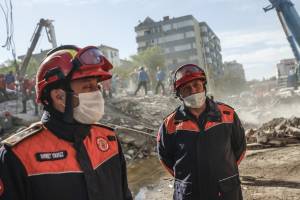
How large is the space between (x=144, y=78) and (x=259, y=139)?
1115cm

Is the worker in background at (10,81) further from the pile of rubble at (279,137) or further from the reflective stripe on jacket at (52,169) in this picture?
the reflective stripe on jacket at (52,169)

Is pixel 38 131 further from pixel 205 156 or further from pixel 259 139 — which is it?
pixel 259 139

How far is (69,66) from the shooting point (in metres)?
2.26

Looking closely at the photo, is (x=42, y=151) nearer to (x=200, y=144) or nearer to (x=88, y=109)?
(x=88, y=109)

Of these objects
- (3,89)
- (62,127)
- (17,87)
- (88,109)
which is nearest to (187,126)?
(88,109)

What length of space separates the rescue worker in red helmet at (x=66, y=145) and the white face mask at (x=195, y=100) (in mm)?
1609

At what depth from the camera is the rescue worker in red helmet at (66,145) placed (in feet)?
6.76

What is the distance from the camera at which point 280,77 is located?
37.1 m

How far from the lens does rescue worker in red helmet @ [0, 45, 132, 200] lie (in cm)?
206

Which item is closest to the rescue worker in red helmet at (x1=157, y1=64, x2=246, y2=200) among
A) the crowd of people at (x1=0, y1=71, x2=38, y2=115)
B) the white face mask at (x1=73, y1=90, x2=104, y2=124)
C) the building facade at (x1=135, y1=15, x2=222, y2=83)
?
the white face mask at (x1=73, y1=90, x2=104, y2=124)

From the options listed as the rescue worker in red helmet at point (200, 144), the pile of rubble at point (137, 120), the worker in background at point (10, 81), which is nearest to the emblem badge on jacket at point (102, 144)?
the rescue worker in red helmet at point (200, 144)

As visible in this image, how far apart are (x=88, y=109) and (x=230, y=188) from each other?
1838mm

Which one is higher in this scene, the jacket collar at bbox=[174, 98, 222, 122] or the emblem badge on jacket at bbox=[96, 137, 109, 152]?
the jacket collar at bbox=[174, 98, 222, 122]

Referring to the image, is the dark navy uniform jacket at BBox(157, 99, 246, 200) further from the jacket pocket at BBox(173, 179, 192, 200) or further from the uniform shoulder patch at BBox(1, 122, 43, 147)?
the uniform shoulder patch at BBox(1, 122, 43, 147)
